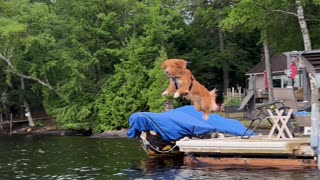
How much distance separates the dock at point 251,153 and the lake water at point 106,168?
692mm

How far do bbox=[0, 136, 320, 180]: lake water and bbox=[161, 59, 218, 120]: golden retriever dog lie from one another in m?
2.21

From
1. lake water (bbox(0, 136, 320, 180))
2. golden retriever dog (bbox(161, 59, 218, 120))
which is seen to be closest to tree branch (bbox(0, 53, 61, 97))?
lake water (bbox(0, 136, 320, 180))

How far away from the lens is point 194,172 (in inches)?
714

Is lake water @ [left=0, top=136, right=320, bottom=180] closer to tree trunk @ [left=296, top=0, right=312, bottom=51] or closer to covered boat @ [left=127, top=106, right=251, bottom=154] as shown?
covered boat @ [left=127, top=106, right=251, bottom=154]

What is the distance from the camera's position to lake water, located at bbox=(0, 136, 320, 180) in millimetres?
17047

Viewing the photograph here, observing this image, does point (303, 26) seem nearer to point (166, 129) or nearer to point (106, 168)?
point (166, 129)

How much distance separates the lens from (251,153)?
18.6m

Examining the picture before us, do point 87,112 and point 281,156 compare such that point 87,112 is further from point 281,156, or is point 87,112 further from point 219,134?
point 281,156

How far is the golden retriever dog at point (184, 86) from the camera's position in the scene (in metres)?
16.6

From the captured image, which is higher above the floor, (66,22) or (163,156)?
(66,22)

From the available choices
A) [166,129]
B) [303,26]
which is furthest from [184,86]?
[303,26]

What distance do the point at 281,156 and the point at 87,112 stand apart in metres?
28.5

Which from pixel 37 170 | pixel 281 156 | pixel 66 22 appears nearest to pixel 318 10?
pixel 281 156

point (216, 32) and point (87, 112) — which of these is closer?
point (87, 112)
